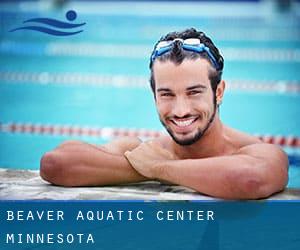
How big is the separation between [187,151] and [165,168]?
4.2 inches

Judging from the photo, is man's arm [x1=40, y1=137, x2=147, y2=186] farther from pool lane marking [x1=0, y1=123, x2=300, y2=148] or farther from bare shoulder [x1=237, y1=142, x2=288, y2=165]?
pool lane marking [x1=0, y1=123, x2=300, y2=148]

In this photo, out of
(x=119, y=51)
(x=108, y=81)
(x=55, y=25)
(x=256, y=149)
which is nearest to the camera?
(x=256, y=149)

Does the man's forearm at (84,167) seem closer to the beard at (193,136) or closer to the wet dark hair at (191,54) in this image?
the beard at (193,136)

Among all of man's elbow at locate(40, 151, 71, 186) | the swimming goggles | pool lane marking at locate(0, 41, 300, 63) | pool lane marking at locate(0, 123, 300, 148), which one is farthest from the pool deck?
pool lane marking at locate(0, 41, 300, 63)

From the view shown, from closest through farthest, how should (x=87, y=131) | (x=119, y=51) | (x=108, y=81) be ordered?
(x=87, y=131) < (x=108, y=81) < (x=119, y=51)

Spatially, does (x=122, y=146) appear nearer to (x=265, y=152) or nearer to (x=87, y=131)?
(x=265, y=152)

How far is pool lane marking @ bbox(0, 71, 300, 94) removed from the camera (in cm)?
593

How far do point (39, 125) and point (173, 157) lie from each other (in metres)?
1.84

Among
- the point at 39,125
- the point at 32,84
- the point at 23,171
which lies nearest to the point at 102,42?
the point at 32,84

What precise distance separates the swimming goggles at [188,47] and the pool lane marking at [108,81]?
2977 mm

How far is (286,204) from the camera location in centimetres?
285

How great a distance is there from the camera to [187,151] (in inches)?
118

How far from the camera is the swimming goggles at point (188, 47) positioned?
2.88 meters

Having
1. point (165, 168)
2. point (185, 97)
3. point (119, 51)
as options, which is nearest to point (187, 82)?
point (185, 97)
